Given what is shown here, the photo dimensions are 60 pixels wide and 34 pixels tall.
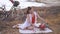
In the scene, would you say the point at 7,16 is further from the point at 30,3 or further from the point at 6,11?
the point at 30,3

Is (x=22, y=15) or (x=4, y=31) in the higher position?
(x=22, y=15)

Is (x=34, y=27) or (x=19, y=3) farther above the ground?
(x=19, y=3)

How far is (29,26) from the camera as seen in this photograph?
2.14m

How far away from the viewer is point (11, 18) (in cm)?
214

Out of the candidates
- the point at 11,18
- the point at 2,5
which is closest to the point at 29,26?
the point at 11,18

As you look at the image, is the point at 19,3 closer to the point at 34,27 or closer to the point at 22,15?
the point at 22,15

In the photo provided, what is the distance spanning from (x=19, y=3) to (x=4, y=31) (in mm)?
426

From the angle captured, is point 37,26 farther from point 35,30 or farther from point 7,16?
point 7,16

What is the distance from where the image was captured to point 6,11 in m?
2.14

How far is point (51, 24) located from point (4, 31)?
0.64 meters

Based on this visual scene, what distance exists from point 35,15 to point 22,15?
6.9 inches

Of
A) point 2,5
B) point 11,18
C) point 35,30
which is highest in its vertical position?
point 2,5

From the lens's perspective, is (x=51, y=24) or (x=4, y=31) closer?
(x=4, y=31)

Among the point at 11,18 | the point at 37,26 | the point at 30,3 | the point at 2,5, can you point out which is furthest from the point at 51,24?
the point at 2,5
